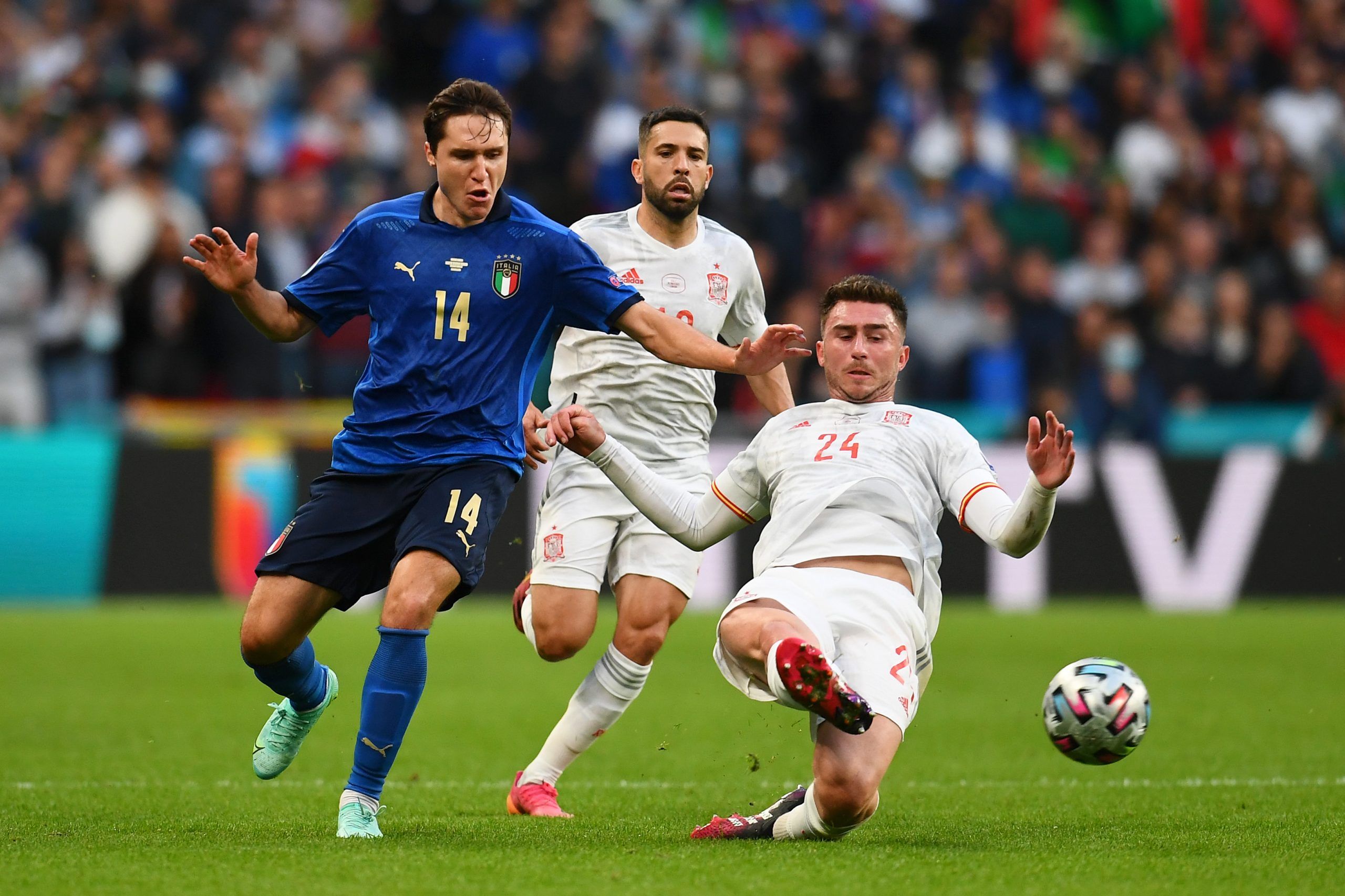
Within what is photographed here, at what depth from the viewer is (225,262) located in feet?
20.5

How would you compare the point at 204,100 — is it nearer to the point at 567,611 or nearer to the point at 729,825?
the point at 567,611

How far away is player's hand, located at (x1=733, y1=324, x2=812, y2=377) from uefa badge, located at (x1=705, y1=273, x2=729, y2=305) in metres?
1.44

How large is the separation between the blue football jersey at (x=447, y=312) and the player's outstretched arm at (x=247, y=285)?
8cm

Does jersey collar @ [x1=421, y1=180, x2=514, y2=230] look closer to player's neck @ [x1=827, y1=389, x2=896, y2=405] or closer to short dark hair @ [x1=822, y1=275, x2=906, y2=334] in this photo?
short dark hair @ [x1=822, y1=275, x2=906, y2=334]

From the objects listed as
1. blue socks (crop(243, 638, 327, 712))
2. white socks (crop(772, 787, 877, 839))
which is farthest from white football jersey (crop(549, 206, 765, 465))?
white socks (crop(772, 787, 877, 839))

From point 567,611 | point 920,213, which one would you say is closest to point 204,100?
point 920,213

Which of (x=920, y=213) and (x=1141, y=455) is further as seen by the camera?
(x=920, y=213)

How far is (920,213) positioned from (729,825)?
12436mm

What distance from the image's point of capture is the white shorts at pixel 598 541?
7.40 m

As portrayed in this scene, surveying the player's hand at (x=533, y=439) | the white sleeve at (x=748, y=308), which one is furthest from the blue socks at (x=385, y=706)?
the white sleeve at (x=748, y=308)

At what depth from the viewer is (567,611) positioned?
7309mm

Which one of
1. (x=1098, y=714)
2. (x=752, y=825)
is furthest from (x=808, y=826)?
(x=1098, y=714)

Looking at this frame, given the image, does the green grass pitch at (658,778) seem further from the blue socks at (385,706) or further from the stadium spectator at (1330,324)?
the stadium spectator at (1330,324)

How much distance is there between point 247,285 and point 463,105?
38.8 inches
